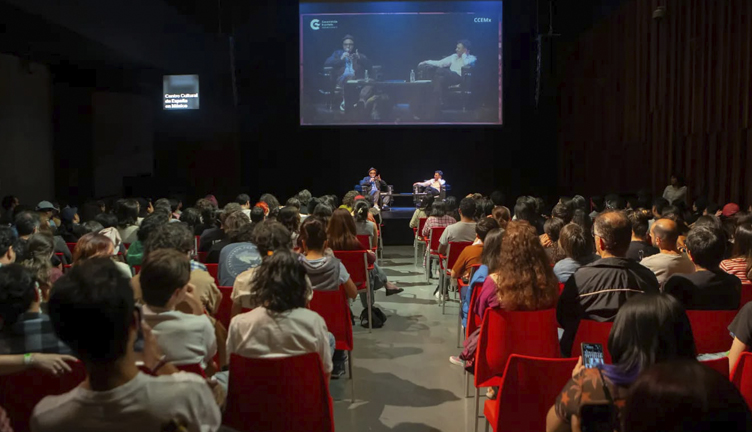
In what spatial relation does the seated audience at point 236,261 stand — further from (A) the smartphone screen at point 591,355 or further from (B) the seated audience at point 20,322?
(A) the smartphone screen at point 591,355

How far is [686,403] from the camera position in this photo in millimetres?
1025

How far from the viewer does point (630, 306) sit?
5.73 feet

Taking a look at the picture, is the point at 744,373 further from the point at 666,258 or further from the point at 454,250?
the point at 454,250

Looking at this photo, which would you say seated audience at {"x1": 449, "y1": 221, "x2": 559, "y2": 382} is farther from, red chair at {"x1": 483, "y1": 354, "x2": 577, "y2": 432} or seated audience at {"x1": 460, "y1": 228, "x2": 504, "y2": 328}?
red chair at {"x1": 483, "y1": 354, "x2": 577, "y2": 432}

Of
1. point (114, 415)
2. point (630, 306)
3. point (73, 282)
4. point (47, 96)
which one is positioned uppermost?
point (47, 96)

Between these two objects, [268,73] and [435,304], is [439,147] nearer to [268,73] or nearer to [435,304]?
[268,73]

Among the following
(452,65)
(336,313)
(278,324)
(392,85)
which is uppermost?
(452,65)

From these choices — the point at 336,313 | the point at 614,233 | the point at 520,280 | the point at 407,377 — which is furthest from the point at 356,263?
the point at 614,233

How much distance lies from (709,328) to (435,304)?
12.5ft

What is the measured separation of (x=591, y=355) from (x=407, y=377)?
2.71m

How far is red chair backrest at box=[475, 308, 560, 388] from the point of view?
2965 millimetres

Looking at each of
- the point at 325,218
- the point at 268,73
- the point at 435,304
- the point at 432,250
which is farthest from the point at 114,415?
the point at 268,73

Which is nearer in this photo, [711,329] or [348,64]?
[711,329]

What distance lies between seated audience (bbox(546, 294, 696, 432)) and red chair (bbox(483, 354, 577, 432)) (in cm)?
45
